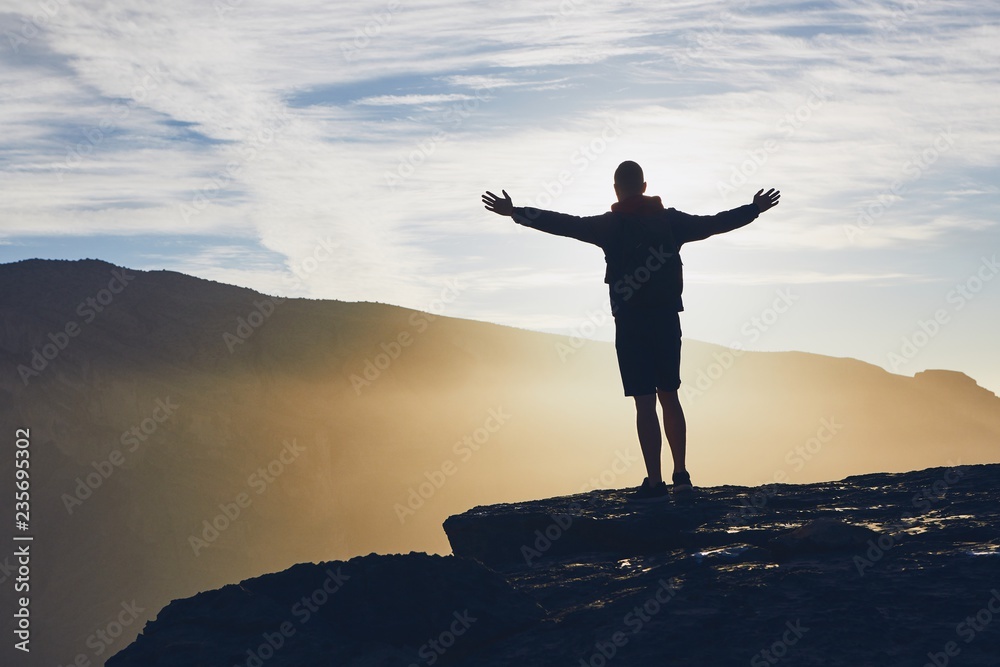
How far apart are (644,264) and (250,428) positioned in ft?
143

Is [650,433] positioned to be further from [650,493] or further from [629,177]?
[629,177]

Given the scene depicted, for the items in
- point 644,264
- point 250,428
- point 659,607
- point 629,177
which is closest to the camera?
point 659,607

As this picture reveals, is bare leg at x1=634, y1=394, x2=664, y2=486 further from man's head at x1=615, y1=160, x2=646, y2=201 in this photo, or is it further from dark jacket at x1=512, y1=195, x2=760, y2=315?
man's head at x1=615, y1=160, x2=646, y2=201

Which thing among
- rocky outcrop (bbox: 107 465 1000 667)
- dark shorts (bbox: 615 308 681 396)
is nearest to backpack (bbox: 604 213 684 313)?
dark shorts (bbox: 615 308 681 396)

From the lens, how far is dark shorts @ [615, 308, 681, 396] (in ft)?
22.7

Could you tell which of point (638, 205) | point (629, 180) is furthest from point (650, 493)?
point (629, 180)

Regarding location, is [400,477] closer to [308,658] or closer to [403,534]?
[403,534]

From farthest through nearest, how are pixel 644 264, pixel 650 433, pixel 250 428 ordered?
pixel 250 428, pixel 644 264, pixel 650 433

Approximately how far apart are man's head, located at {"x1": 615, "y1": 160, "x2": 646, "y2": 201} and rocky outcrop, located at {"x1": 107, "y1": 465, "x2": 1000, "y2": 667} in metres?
2.72

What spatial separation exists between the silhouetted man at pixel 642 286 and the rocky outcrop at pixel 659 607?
4.21 feet

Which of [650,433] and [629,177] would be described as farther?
[629,177]

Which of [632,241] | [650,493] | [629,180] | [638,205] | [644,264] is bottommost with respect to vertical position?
[650,493]

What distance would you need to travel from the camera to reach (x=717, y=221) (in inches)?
284

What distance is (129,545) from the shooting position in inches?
1591
